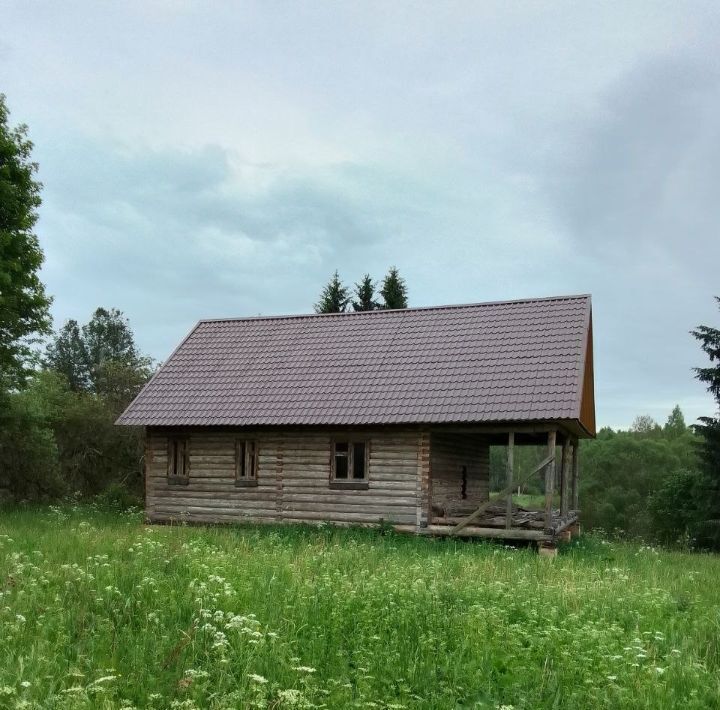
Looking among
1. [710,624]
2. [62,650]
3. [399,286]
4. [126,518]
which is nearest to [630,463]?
[399,286]

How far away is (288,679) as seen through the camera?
7195mm

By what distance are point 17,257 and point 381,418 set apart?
1300cm

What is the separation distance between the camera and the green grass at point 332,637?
6980 millimetres

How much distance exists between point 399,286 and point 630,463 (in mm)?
26366

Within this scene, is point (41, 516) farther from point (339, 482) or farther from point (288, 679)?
point (288, 679)

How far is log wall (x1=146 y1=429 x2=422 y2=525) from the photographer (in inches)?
819

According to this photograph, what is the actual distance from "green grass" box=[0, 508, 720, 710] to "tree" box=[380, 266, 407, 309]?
107 feet

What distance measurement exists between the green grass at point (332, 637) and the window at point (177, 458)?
37.4ft

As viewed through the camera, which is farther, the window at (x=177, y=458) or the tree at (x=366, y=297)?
the tree at (x=366, y=297)

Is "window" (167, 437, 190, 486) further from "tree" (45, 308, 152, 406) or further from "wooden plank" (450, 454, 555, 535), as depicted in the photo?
"tree" (45, 308, 152, 406)

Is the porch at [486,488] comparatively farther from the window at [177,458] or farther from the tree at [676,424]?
the tree at [676,424]

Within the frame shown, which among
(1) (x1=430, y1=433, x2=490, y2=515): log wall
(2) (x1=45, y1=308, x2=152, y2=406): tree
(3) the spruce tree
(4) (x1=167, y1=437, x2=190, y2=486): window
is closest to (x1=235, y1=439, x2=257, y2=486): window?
(4) (x1=167, y1=437, x2=190, y2=486): window

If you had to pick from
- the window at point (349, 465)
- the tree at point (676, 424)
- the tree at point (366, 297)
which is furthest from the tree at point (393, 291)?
the tree at point (676, 424)

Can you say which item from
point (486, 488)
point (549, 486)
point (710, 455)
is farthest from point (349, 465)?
point (710, 455)
